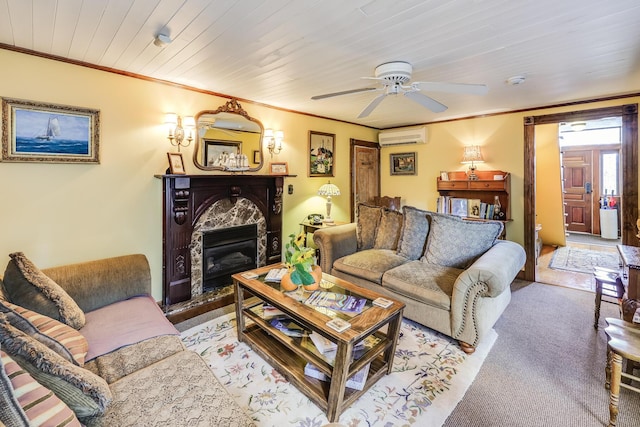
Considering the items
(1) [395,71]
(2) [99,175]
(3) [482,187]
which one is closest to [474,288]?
(1) [395,71]

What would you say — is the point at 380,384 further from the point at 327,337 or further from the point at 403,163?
the point at 403,163

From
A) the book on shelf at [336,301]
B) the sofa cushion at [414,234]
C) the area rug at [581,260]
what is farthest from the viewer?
the area rug at [581,260]

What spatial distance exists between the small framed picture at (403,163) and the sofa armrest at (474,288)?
3067 mm

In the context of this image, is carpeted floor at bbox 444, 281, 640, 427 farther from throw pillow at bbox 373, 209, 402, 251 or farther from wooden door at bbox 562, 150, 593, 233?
wooden door at bbox 562, 150, 593, 233

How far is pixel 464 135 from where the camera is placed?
4.62 meters

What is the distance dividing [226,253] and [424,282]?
2.28m

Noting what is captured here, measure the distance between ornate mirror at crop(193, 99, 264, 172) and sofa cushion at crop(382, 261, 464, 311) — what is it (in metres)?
2.16

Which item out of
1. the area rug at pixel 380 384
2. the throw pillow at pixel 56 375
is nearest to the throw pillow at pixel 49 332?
the throw pillow at pixel 56 375

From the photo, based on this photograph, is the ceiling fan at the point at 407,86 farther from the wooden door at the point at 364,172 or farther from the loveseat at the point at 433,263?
the wooden door at the point at 364,172

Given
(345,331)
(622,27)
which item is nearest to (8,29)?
(345,331)

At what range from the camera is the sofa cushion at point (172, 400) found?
114 cm

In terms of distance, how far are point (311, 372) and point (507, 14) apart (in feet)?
8.13

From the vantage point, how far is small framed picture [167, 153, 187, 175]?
9.90ft

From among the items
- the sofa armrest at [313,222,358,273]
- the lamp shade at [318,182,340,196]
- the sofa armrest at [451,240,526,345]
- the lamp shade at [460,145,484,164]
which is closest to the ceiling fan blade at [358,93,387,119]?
the sofa armrest at [313,222,358,273]
